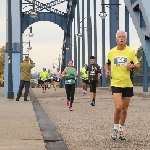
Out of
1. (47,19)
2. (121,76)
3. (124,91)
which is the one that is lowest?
(124,91)

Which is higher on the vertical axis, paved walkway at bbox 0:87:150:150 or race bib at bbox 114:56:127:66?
race bib at bbox 114:56:127:66

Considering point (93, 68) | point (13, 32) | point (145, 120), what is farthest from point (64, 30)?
point (145, 120)

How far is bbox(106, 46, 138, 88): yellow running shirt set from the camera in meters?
8.25

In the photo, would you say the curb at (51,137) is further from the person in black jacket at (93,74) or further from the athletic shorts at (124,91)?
the person in black jacket at (93,74)

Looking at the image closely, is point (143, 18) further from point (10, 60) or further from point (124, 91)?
point (124, 91)

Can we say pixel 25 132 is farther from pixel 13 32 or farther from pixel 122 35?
pixel 13 32

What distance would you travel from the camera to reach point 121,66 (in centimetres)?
825

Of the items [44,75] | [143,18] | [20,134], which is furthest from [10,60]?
[20,134]

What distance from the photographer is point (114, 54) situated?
27.4 feet

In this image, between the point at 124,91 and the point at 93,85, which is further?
the point at 93,85

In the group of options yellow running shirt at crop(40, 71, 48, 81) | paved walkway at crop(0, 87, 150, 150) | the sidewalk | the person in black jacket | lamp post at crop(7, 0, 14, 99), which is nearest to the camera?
the sidewalk

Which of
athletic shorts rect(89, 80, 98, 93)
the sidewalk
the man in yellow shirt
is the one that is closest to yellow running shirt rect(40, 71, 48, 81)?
athletic shorts rect(89, 80, 98, 93)

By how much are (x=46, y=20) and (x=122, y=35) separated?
6201 centimetres

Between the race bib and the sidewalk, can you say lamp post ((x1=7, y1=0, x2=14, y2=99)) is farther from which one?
the race bib
